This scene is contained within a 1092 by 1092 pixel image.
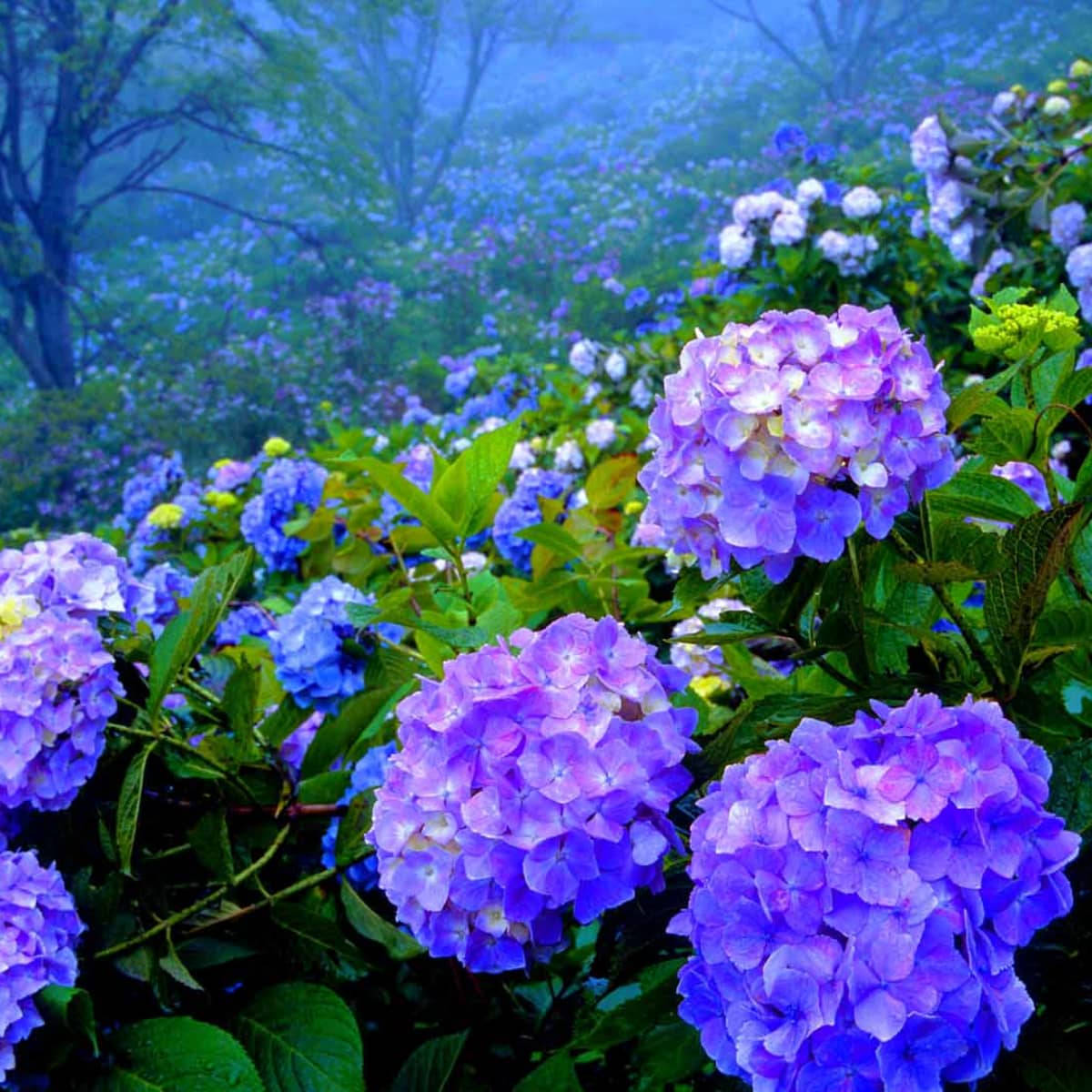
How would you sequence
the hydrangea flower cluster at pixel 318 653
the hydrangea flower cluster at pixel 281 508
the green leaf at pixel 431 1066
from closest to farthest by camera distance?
the green leaf at pixel 431 1066 → the hydrangea flower cluster at pixel 318 653 → the hydrangea flower cluster at pixel 281 508

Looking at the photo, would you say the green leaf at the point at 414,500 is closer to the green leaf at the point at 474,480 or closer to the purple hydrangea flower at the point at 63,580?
the green leaf at the point at 474,480

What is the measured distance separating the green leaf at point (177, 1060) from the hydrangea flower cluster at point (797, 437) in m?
0.43

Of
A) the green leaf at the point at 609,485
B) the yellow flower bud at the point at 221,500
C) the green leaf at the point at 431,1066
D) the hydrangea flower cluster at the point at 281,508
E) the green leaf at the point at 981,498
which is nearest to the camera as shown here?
the green leaf at the point at 981,498

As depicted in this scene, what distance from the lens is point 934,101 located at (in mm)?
5039

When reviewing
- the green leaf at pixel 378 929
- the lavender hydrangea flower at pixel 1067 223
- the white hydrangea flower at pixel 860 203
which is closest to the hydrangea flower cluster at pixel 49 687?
the green leaf at pixel 378 929

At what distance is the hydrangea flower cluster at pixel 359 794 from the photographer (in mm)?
767

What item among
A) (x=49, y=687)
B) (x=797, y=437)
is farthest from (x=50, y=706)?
(x=797, y=437)

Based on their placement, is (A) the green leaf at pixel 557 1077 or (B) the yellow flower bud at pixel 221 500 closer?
(A) the green leaf at pixel 557 1077

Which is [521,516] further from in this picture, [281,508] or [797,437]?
[797,437]

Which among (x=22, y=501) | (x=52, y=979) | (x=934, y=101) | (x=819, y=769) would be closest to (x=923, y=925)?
(x=819, y=769)

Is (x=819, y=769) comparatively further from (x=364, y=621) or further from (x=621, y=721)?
(x=364, y=621)

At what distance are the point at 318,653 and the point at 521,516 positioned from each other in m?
0.55

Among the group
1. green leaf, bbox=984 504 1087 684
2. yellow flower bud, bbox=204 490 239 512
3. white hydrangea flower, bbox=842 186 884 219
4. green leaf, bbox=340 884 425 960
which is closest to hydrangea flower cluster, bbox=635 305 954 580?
green leaf, bbox=984 504 1087 684

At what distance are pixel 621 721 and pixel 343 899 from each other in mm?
310
